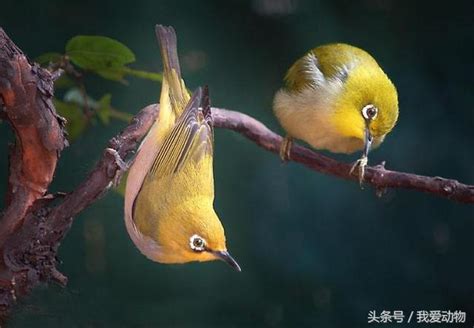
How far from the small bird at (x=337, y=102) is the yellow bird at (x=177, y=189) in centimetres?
22

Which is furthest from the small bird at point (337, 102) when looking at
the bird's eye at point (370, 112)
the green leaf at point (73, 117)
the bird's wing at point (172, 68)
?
the green leaf at point (73, 117)

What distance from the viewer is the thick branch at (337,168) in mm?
976

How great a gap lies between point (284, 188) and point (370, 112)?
232mm

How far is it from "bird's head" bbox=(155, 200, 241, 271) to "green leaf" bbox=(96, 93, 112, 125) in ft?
0.93

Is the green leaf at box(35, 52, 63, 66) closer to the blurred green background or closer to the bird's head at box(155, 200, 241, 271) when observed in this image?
the blurred green background

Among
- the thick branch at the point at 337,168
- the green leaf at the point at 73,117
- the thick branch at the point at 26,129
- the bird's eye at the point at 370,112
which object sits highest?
the bird's eye at the point at 370,112

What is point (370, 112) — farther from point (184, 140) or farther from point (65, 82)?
point (65, 82)

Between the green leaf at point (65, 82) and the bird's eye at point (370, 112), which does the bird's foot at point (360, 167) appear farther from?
the green leaf at point (65, 82)

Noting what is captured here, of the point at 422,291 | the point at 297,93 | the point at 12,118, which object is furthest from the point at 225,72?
the point at 422,291

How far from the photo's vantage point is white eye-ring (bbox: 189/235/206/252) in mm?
839

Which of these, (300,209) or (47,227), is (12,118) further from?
(300,209)

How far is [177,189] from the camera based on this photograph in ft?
2.90

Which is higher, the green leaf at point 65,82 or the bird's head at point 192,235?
the green leaf at point 65,82

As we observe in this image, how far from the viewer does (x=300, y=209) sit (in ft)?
3.79
